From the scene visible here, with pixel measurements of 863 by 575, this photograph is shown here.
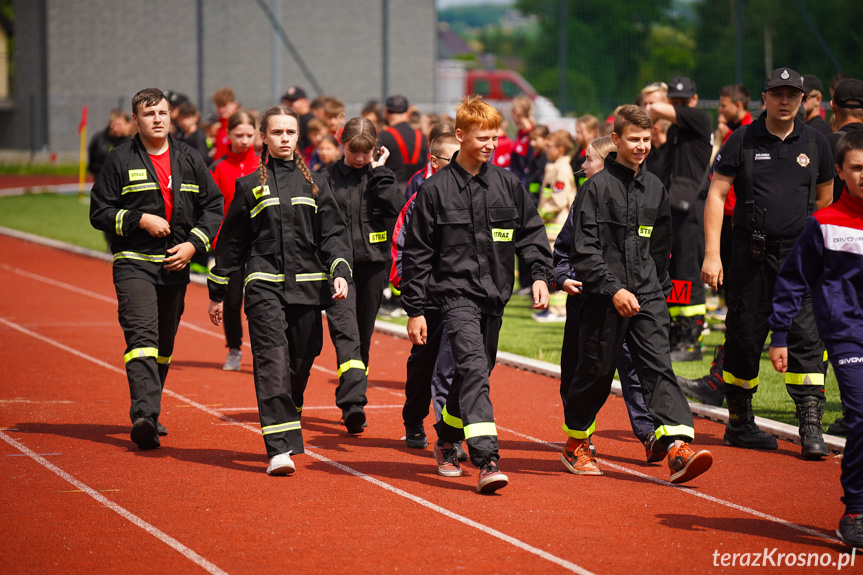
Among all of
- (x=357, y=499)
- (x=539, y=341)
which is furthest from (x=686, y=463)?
(x=539, y=341)

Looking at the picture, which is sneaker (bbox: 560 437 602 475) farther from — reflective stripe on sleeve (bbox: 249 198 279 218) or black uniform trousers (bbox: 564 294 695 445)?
reflective stripe on sleeve (bbox: 249 198 279 218)

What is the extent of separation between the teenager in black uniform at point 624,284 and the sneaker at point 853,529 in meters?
1.25

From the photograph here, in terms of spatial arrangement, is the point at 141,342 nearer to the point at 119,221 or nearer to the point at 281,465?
the point at 119,221

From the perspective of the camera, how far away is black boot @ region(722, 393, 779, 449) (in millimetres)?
7734

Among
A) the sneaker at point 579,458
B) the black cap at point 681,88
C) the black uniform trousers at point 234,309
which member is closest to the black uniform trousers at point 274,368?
the sneaker at point 579,458

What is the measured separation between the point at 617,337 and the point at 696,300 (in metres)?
4.59

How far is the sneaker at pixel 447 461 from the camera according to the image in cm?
689

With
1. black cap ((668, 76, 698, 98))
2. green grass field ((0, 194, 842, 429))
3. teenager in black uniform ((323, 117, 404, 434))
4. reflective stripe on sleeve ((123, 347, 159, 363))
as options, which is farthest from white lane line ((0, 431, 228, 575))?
black cap ((668, 76, 698, 98))

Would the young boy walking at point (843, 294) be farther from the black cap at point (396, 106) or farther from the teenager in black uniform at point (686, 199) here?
the black cap at point (396, 106)

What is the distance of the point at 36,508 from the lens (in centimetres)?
608

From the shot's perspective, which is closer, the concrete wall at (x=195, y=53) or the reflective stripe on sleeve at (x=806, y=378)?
the reflective stripe on sleeve at (x=806, y=378)

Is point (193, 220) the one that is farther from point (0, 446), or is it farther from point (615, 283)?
point (615, 283)

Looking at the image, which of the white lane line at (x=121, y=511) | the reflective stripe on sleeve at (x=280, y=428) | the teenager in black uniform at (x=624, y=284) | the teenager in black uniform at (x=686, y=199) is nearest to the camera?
the white lane line at (x=121, y=511)

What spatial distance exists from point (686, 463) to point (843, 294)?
1389 mm
